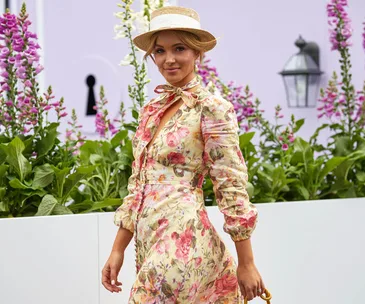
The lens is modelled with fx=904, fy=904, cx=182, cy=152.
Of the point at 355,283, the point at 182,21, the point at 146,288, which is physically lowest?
the point at 355,283

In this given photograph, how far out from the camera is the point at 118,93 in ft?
19.8

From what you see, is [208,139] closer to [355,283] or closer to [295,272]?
[295,272]

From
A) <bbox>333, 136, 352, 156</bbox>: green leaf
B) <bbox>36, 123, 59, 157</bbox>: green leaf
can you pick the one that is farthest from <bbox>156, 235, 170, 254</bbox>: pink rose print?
<bbox>333, 136, 352, 156</bbox>: green leaf

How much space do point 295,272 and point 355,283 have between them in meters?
0.31

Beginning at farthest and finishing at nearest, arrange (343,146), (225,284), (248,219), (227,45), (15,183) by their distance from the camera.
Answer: (227,45) < (343,146) < (15,183) < (225,284) < (248,219)

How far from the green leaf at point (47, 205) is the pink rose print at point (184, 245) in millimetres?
1011

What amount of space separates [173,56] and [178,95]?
10 cm

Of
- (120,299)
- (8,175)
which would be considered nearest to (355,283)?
(120,299)

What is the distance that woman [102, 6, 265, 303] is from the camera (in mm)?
1927

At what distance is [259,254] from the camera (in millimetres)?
3158

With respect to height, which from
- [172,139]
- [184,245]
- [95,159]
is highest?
[172,139]

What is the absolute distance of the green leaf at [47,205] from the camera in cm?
287

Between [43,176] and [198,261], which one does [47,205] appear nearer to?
[43,176]


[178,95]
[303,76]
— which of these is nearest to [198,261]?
[178,95]
